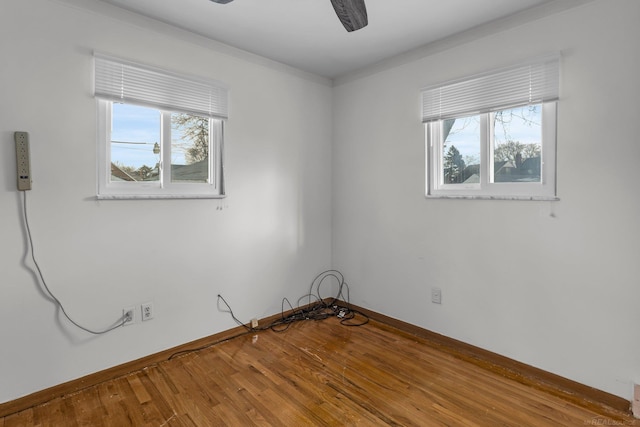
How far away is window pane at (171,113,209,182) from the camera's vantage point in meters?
2.50

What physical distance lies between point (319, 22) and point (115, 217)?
189 centimetres

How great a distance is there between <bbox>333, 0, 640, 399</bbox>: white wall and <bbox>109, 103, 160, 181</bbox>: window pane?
181cm

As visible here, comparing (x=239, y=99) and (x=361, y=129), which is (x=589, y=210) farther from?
(x=239, y=99)

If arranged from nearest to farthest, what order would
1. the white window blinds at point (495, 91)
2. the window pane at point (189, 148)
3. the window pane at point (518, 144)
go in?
the white window blinds at point (495, 91) → the window pane at point (518, 144) → the window pane at point (189, 148)

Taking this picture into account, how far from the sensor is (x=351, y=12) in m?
1.62

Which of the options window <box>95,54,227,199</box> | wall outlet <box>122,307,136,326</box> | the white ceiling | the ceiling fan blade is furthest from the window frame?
the ceiling fan blade

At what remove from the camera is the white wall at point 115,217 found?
1842 millimetres

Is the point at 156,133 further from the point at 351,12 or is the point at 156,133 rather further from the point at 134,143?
the point at 351,12

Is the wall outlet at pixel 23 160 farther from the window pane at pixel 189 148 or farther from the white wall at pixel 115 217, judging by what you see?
the window pane at pixel 189 148

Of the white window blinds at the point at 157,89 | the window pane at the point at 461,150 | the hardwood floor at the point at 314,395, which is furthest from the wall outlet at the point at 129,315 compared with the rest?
the window pane at the point at 461,150

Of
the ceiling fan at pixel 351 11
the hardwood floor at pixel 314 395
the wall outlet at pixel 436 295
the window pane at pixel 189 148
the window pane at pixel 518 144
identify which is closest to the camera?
the ceiling fan at pixel 351 11

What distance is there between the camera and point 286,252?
3.18m

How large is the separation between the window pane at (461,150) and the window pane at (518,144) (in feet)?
0.47

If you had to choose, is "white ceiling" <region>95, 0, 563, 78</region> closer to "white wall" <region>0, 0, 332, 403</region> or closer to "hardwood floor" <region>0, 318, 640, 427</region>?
"white wall" <region>0, 0, 332, 403</region>
